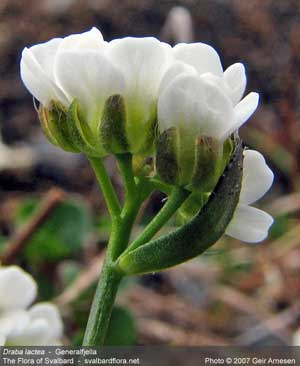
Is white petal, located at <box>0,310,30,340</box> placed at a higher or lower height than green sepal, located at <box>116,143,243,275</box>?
lower

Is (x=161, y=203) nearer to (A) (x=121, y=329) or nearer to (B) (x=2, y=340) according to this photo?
(A) (x=121, y=329)

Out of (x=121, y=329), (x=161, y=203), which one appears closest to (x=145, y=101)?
(x=121, y=329)

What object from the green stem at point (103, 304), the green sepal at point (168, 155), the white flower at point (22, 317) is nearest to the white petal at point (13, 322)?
the white flower at point (22, 317)

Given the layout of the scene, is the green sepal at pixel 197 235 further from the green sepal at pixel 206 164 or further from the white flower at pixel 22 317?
the white flower at pixel 22 317

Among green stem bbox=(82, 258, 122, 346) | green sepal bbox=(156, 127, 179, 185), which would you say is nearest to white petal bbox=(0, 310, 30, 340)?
green stem bbox=(82, 258, 122, 346)

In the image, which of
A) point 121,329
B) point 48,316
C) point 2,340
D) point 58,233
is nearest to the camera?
point 2,340

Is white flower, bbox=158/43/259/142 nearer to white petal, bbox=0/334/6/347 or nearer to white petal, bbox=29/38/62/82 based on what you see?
white petal, bbox=29/38/62/82
